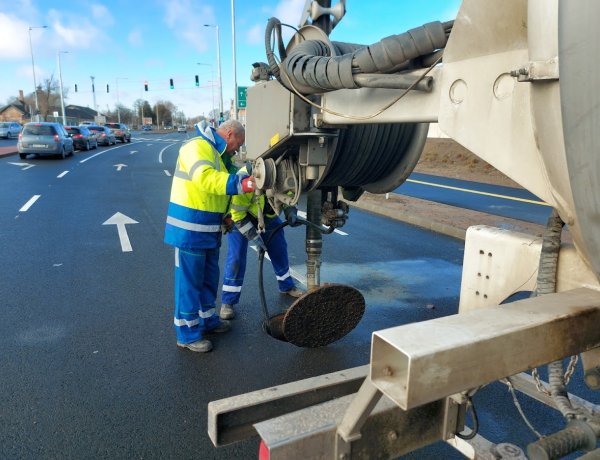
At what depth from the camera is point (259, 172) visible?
2902mm

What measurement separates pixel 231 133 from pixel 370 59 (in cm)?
244

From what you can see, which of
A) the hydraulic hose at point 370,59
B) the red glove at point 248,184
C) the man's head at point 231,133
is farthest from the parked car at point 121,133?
the hydraulic hose at point 370,59

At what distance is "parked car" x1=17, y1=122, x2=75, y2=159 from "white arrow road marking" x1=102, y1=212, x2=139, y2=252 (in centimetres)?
1367

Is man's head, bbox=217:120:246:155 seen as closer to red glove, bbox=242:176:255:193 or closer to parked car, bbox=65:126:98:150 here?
red glove, bbox=242:176:255:193

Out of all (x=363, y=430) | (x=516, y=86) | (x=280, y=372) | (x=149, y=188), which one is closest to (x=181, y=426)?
(x=280, y=372)

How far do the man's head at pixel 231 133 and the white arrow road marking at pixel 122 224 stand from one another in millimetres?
3737

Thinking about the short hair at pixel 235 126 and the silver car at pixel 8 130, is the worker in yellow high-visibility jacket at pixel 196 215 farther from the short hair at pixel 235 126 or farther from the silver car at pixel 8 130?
the silver car at pixel 8 130

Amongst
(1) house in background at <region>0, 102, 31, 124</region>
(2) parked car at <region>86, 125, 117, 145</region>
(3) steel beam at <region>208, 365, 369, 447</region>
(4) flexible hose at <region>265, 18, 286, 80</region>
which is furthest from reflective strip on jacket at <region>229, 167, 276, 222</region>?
(1) house in background at <region>0, 102, 31, 124</region>

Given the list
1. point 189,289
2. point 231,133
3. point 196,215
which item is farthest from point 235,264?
point 231,133

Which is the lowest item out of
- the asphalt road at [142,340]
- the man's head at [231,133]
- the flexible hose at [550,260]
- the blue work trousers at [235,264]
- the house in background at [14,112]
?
the asphalt road at [142,340]

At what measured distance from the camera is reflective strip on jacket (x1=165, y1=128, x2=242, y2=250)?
3889mm

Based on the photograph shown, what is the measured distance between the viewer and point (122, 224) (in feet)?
29.7

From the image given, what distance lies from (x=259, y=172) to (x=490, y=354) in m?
1.90

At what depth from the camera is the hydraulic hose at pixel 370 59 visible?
5.73 feet
